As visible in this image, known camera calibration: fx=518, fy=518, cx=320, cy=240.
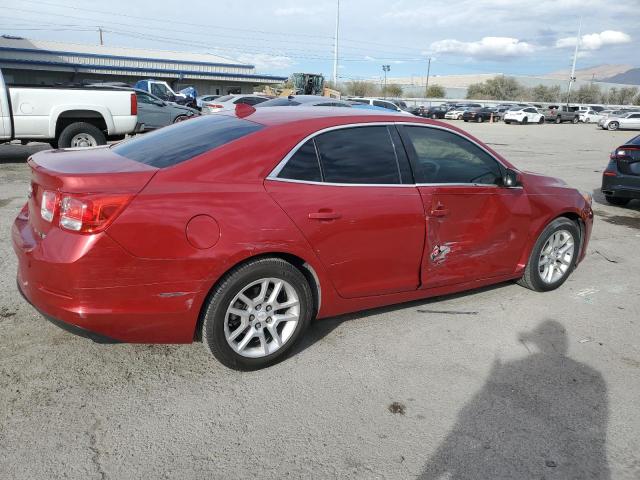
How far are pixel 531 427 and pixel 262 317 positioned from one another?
167 cm

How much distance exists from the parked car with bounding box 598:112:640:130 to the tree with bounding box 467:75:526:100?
228 ft

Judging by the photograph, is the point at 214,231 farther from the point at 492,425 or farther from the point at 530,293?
the point at 530,293

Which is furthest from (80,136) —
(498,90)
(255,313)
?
(498,90)

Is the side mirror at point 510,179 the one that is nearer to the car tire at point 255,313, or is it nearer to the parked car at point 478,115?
the car tire at point 255,313

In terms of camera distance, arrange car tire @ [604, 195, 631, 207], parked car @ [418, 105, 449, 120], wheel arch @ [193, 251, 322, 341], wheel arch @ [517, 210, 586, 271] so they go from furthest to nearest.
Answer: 1. parked car @ [418, 105, 449, 120]
2. car tire @ [604, 195, 631, 207]
3. wheel arch @ [517, 210, 586, 271]
4. wheel arch @ [193, 251, 322, 341]

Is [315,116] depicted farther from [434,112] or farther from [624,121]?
[434,112]

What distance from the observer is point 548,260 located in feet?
15.7

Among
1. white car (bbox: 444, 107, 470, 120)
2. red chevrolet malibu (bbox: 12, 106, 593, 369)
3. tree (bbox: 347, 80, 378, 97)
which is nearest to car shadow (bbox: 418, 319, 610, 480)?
red chevrolet malibu (bbox: 12, 106, 593, 369)

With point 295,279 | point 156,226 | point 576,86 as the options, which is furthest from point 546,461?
point 576,86

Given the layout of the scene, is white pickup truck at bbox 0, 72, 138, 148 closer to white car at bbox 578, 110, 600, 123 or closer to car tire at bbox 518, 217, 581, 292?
car tire at bbox 518, 217, 581, 292

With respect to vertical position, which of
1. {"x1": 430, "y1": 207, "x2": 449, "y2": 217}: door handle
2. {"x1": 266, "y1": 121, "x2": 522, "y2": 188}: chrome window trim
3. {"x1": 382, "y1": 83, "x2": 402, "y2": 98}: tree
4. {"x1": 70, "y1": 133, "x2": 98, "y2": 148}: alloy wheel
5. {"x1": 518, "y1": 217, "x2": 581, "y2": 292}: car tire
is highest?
{"x1": 382, "y1": 83, "x2": 402, "y2": 98}: tree

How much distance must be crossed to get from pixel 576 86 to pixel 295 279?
449ft

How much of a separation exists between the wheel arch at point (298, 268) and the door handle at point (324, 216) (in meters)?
0.27

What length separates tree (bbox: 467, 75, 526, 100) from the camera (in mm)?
106062
